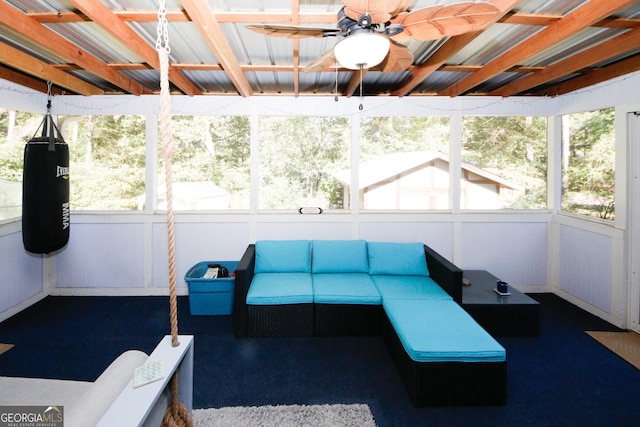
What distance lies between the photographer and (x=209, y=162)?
4.72 meters

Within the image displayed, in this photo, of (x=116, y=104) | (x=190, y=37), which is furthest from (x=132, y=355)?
(x=116, y=104)

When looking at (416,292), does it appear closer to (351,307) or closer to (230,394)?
(351,307)

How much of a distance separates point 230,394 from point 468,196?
3897 mm

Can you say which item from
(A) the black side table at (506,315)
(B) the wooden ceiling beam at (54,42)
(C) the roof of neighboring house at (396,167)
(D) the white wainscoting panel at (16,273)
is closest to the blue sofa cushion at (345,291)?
(A) the black side table at (506,315)

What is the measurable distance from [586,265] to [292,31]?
4.44 metres

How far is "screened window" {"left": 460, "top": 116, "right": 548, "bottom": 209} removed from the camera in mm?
4820

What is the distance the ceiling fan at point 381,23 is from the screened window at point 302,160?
8.88ft

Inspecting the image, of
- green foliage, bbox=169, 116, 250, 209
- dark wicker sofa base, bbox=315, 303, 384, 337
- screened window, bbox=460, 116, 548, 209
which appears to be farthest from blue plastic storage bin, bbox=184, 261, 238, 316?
screened window, bbox=460, 116, 548, 209

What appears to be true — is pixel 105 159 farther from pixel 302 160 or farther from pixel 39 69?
pixel 302 160

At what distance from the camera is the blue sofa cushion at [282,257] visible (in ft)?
13.5

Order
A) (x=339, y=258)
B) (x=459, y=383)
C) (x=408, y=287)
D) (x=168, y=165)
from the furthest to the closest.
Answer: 1. (x=339, y=258)
2. (x=408, y=287)
3. (x=459, y=383)
4. (x=168, y=165)

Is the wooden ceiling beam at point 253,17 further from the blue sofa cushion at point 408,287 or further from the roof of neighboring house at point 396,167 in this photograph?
the blue sofa cushion at point 408,287

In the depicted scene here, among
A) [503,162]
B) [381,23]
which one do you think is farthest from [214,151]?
[503,162]

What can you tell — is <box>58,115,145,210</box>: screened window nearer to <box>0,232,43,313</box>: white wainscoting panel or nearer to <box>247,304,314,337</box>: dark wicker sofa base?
<box>0,232,43,313</box>: white wainscoting panel
